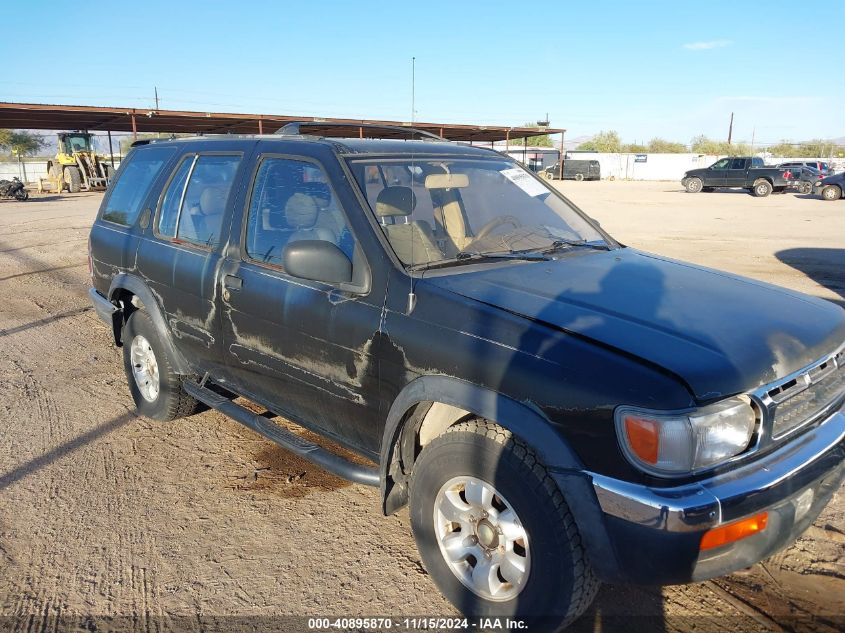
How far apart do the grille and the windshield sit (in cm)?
134

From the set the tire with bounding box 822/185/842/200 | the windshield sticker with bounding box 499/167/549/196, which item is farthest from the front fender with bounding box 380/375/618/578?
the tire with bounding box 822/185/842/200

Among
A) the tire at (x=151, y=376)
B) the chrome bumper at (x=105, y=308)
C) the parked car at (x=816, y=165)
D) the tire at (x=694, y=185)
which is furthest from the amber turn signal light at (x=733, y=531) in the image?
the parked car at (x=816, y=165)

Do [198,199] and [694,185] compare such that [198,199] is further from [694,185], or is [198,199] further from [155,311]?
[694,185]

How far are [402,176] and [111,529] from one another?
236 cm

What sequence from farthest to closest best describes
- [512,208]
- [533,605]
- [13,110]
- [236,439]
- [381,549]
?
[13,110] → [236,439] → [512,208] → [381,549] → [533,605]

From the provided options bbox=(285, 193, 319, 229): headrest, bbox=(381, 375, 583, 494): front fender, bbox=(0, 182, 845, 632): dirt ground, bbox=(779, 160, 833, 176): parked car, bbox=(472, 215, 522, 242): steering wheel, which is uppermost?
bbox=(779, 160, 833, 176): parked car

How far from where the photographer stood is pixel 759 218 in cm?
1947

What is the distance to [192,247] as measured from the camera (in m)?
3.91

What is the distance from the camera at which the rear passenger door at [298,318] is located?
290 cm

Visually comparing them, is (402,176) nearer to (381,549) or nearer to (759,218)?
(381,549)

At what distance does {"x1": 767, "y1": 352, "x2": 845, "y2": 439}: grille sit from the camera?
2270 mm

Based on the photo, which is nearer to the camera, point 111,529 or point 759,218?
point 111,529

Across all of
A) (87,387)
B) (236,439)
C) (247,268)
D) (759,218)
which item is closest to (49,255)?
(87,387)

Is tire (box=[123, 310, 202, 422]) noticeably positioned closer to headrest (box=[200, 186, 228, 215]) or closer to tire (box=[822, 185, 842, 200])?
headrest (box=[200, 186, 228, 215])
